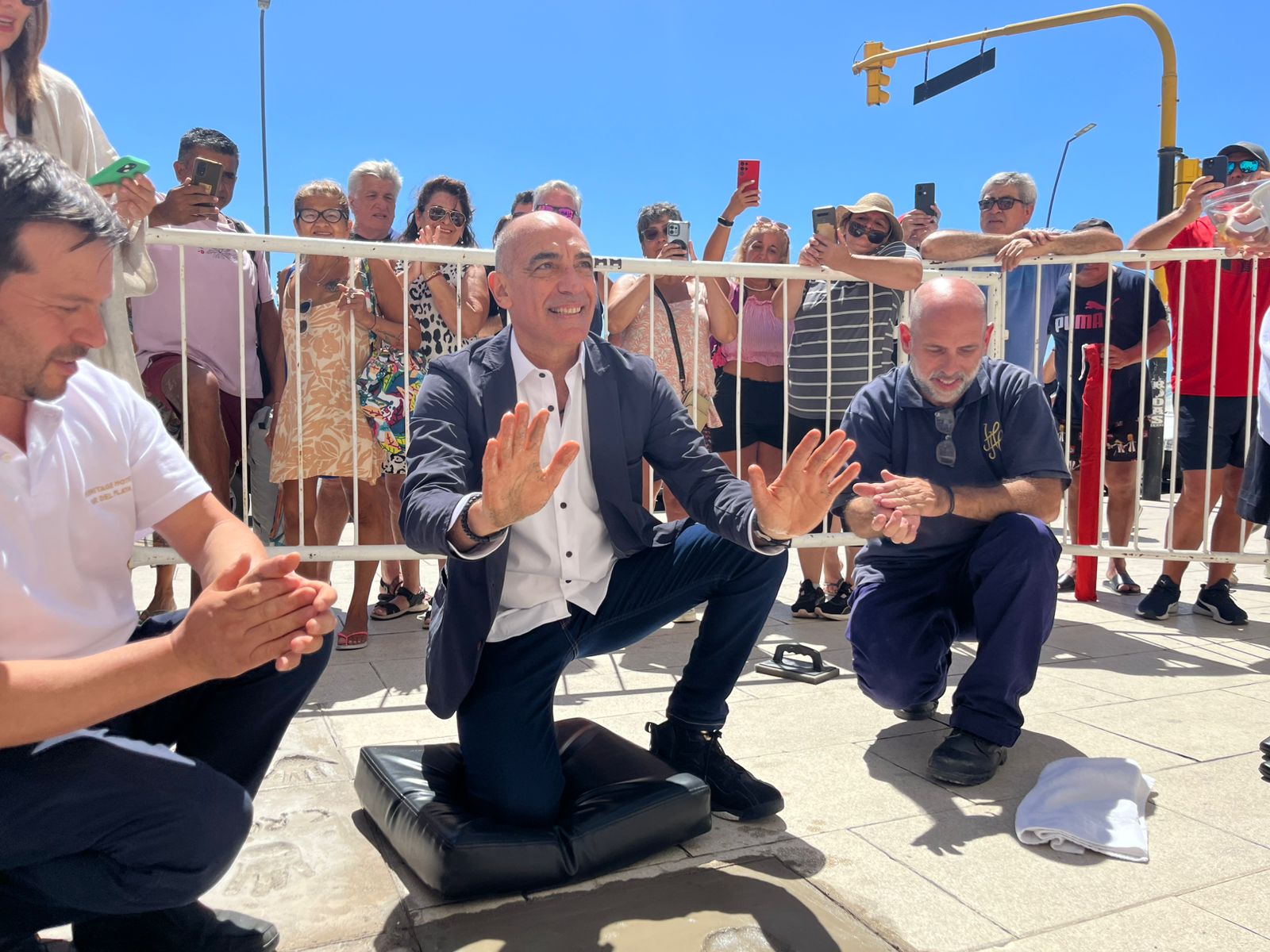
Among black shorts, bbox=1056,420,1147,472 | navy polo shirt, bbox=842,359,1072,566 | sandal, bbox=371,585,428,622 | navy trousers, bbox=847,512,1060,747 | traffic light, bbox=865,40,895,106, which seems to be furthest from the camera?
traffic light, bbox=865,40,895,106

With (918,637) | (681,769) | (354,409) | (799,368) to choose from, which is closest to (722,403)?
(799,368)

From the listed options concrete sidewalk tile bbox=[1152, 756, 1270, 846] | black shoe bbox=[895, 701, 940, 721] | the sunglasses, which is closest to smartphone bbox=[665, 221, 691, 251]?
the sunglasses

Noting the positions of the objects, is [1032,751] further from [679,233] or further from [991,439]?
[679,233]

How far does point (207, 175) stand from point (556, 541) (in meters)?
2.21

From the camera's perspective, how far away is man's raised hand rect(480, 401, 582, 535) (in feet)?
6.53

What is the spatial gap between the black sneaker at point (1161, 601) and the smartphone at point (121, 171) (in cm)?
488

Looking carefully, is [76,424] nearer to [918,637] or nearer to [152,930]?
[152,930]

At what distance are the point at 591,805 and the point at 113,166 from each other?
7.72 ft

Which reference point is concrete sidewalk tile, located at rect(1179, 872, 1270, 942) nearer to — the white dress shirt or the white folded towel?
the white folded towel

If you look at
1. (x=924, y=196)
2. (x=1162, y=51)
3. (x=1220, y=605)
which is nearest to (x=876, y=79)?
(x=1162, y=51)

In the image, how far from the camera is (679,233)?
4746 mm

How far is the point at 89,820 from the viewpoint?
165cm

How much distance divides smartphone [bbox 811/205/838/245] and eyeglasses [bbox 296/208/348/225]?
219 cm

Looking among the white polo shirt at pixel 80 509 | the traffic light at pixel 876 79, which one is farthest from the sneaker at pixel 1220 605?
the traffic light at pixel 876 79
